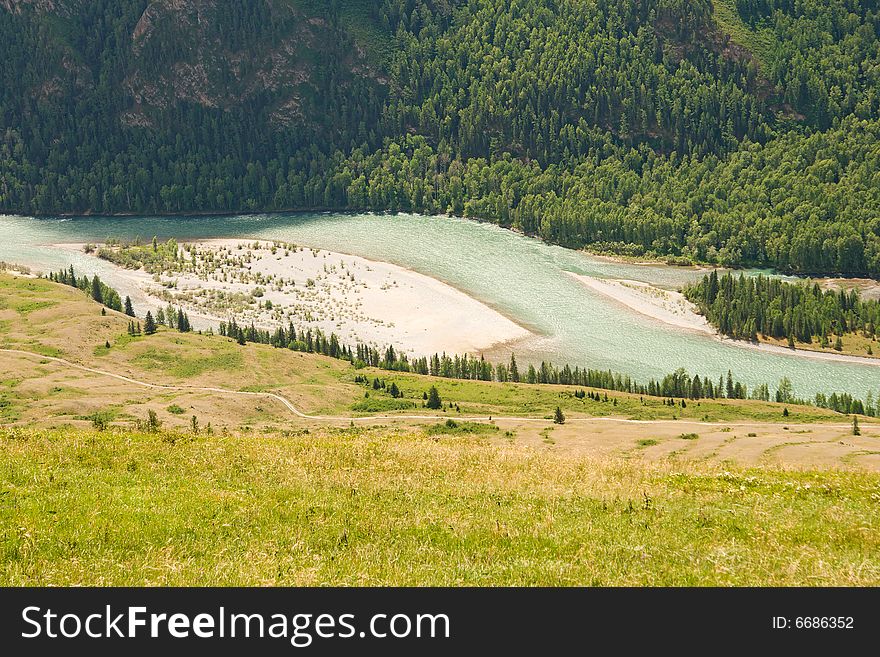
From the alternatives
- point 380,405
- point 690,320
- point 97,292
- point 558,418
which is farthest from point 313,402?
point 690,320

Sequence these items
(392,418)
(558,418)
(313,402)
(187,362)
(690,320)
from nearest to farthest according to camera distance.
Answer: (558,418), (392,418), (313,402), (187,362), (690,320)

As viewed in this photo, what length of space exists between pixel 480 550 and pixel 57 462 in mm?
21992

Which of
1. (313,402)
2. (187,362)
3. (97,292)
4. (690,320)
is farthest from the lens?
(690,320)

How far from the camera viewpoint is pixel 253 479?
42.0m

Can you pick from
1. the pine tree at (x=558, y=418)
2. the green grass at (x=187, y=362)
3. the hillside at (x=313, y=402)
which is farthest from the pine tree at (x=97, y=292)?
the pine tree at (x=558, y=418)

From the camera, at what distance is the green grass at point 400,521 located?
27.8 metres

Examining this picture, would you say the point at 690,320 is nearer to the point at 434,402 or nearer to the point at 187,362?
the point at 434,402

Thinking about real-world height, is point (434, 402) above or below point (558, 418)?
below

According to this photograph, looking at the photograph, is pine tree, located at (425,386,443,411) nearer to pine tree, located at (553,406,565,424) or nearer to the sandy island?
pine tree, located at (553,406,565,424)

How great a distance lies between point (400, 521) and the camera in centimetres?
3431

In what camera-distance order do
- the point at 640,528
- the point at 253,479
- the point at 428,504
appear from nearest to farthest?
the point at 640,528, the point at 428,504, the point at 253,479
